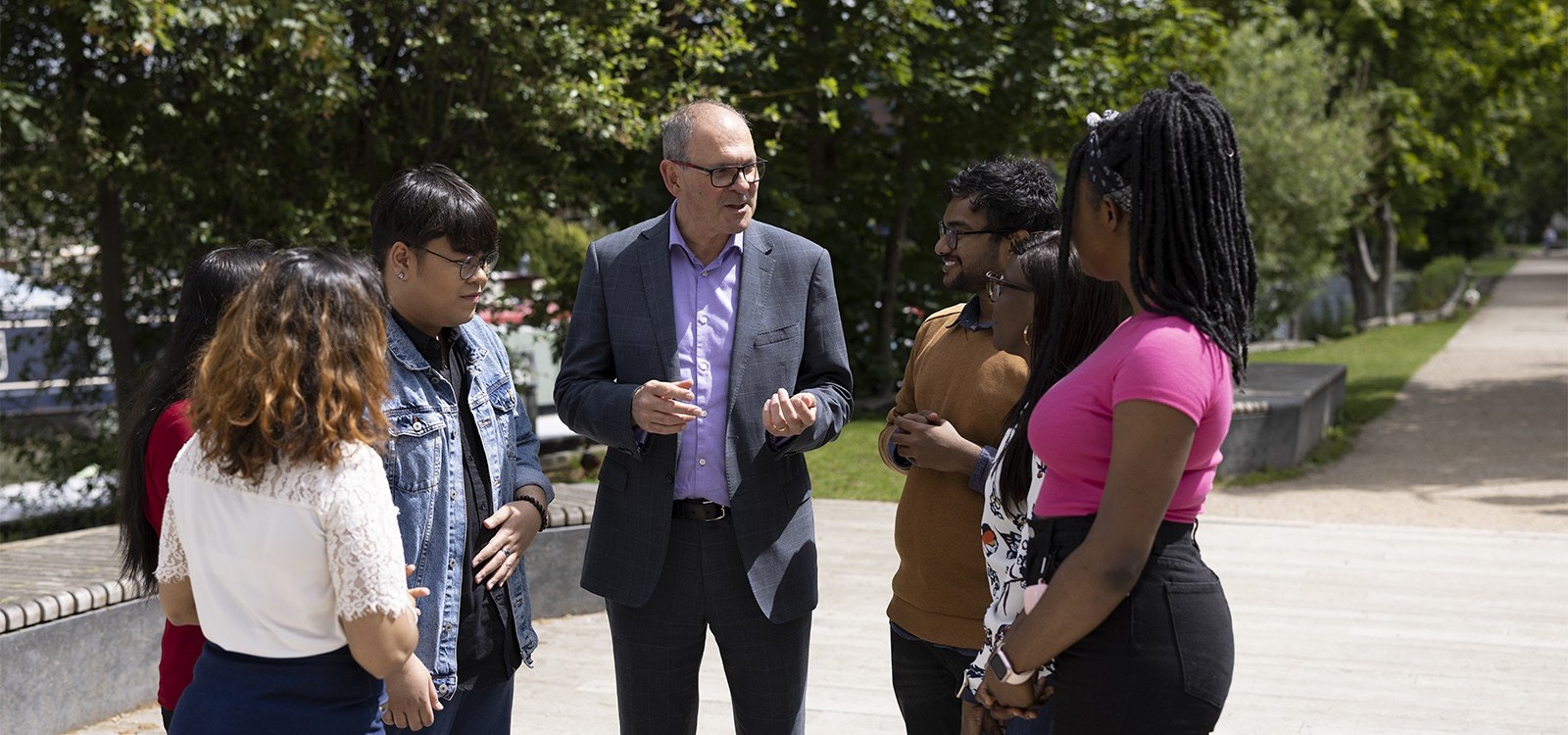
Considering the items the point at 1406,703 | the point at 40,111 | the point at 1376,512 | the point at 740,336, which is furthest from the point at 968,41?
the point at 740,336

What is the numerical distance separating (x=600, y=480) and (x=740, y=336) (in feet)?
1.74

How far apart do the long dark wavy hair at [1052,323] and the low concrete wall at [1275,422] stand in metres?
7.37

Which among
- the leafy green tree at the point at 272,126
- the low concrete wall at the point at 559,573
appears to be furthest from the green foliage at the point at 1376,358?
the low concrete wall at the point at 559,573

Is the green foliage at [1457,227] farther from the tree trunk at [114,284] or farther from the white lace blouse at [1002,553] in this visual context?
the white lace blouse at [1002,553]

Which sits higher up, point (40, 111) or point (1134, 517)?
point (40, 111)

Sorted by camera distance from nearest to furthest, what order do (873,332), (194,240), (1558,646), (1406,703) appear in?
1. (1406,703)
2. (1558,646)
3. (194,240)
4. (873,332)

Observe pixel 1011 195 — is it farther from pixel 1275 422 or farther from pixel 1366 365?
pixel 1366 365

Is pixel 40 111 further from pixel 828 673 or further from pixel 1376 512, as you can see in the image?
pixel 1376 512

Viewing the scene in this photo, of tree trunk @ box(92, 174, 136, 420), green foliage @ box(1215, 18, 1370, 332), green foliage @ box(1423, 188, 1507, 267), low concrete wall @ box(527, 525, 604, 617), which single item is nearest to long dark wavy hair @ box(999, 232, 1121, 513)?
low concrete wall @ box(527, 525, 604, 617)

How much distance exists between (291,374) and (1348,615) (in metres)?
5.56

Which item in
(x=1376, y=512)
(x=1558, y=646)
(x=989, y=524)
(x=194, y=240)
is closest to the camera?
(x=989, y=524)

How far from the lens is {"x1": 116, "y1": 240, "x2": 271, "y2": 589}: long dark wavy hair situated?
9.41 ft

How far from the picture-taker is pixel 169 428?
2.84 m

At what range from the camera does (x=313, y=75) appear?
7.61 metres
